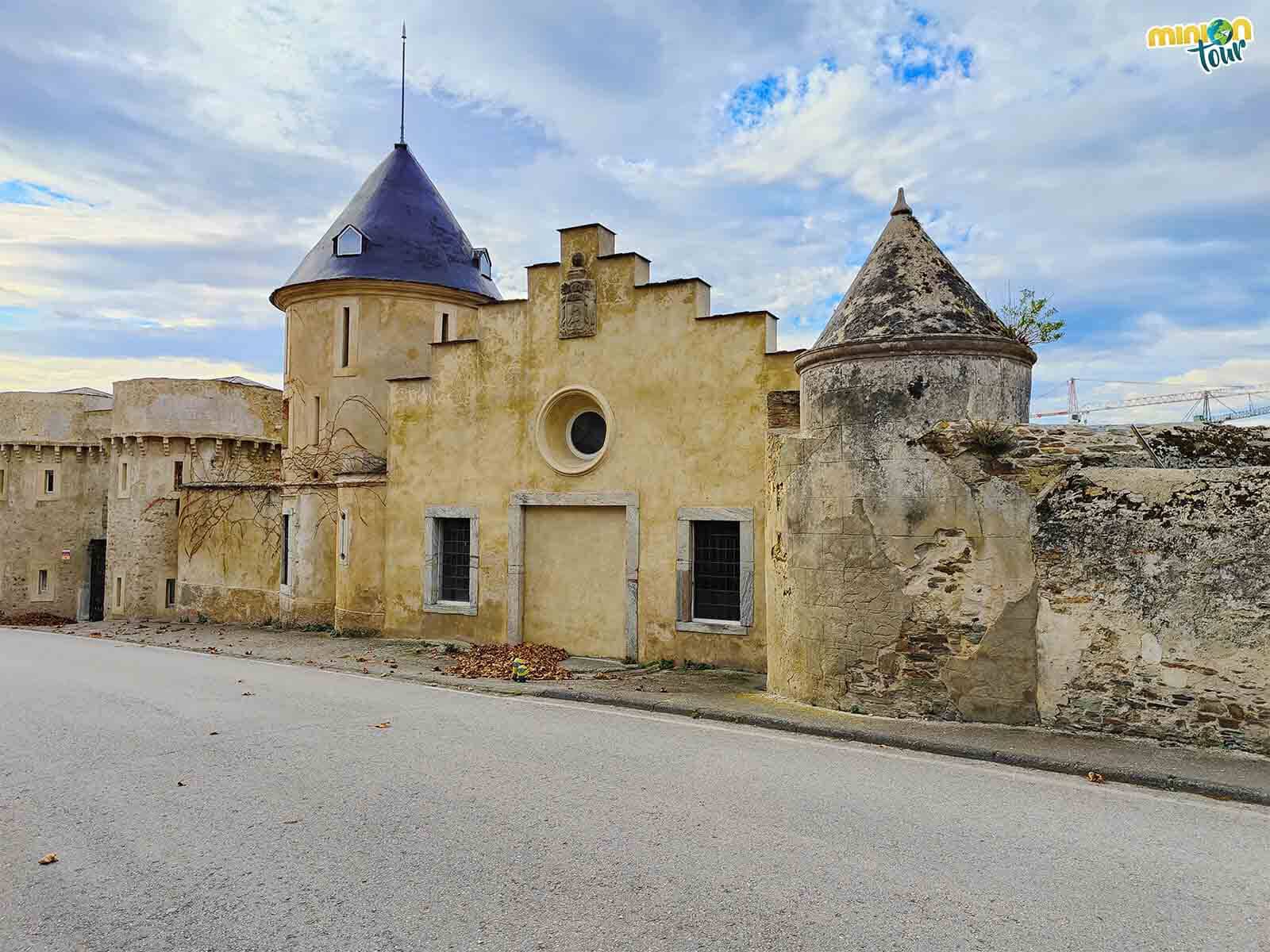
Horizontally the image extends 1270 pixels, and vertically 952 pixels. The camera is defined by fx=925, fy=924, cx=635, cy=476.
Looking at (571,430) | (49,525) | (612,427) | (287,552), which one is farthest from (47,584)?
(612,427)

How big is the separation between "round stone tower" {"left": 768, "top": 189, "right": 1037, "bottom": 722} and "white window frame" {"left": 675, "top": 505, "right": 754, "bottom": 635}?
10.4 feet

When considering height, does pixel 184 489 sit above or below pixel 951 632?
above

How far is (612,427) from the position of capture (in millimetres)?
15477

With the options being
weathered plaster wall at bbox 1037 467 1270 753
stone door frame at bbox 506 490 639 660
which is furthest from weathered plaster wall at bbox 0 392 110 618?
weathered plaster wall at bbox 1037 467 1270 753

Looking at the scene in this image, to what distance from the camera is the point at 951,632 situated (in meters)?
9.45

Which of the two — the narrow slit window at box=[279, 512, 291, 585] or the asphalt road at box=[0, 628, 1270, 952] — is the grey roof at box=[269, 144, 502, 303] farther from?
the asphalt road at box=[0, 628, 1270, 952]

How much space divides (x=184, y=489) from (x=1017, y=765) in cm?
2265

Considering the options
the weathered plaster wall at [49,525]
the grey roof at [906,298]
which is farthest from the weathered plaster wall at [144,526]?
the grey roof at [906,298]

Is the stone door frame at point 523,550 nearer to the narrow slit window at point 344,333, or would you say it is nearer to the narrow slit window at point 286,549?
the narrow slit window at point 286,549

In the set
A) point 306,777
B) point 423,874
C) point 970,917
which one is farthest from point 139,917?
point 970,917

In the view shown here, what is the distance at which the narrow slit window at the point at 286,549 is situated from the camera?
2078 cm

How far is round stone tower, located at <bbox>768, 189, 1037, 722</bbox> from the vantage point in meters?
9.28

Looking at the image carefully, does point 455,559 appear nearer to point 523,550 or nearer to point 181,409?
point 523,550

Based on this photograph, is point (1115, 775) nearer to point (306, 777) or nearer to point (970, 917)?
point (970, 917)
